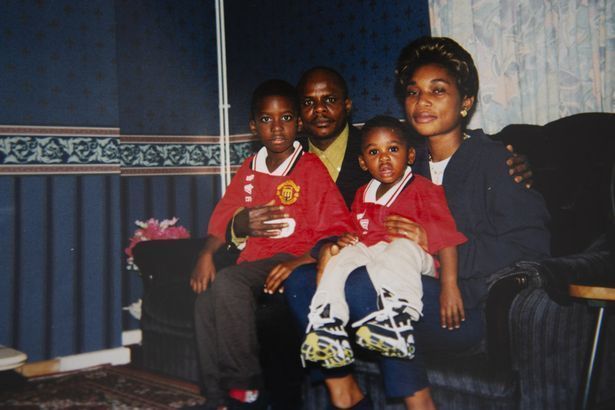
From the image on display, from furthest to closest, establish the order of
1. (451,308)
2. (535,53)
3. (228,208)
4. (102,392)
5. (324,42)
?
(324,42) → (102,392) → (535,53) → (228,208) → (451,308)

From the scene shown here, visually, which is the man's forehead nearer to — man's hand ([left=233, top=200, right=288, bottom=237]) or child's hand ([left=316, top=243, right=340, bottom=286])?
man's hand ([left=233, top=200, right=288, bottom=237])

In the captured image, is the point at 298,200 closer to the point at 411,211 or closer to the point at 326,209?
the point at 326,209

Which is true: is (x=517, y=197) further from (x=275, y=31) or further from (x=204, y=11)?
(x=204, y=11)

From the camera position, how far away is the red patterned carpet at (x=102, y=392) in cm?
220

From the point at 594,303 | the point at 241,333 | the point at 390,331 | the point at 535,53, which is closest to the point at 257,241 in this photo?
the point at 241,333

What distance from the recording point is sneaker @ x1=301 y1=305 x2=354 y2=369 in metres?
1.36

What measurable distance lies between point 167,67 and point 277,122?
5.23 feet

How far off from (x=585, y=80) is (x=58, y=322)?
93.6 inches

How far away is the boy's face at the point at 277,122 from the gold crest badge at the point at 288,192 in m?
0.12

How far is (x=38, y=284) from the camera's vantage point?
2.62m

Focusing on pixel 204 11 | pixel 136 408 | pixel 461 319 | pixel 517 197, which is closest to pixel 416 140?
pixel 517 197

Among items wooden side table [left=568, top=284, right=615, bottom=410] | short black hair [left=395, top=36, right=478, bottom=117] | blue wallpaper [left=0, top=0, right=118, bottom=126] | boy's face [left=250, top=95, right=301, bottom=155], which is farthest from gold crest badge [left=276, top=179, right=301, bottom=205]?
blue wallpaper [left=0, top=0, right=118, bottom=126]

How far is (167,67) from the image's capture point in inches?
129

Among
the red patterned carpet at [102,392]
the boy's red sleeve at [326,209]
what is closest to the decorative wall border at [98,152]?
the red patterned carpet at [102,392]
